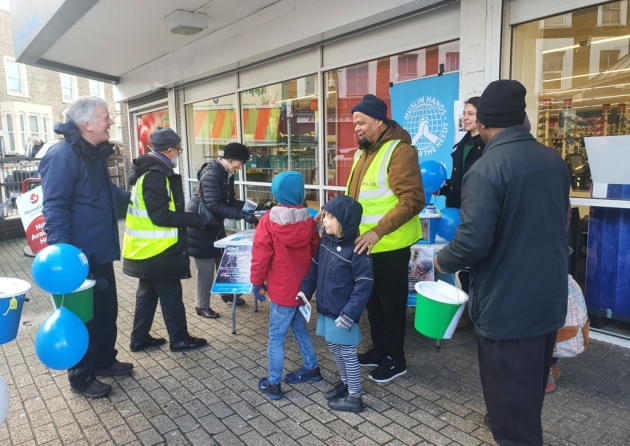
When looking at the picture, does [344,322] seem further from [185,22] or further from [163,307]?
[185,22]

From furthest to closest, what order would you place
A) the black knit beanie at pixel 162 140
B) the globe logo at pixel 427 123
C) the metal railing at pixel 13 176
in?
1. the metal railing at pixel 13 176
2. the globe logo at pixel 427 123
3. the black knit beanie at pixel 162 140

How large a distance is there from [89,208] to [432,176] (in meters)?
2.62

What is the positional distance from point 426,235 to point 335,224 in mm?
1583

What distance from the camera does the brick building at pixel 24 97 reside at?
1069 inches

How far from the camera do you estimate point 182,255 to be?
148 inches

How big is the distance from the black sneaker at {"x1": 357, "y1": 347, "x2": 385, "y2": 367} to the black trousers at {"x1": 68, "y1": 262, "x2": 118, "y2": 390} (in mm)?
1906

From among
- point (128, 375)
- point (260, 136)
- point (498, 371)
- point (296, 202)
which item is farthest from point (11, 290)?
point (260, 136)

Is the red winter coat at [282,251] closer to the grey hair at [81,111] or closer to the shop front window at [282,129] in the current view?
the grey hair at [81,111]

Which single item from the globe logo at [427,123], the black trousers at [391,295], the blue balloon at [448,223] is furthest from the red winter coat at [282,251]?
the globe logo at [427,123]

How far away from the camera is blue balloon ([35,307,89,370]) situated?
101 inches

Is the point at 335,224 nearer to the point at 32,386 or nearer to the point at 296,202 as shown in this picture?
the point at 296,202

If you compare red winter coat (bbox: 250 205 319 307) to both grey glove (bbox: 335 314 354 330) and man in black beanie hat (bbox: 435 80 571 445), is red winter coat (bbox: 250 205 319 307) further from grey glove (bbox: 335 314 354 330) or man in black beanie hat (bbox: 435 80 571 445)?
man in black beanie hat (bbox: 435 80 571 445)

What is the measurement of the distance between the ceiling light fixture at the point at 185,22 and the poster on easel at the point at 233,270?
3899 millimetres

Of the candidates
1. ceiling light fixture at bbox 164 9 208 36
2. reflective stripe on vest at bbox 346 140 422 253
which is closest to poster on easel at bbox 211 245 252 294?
reflective stripe on vest at bbox 346 140 422 253
